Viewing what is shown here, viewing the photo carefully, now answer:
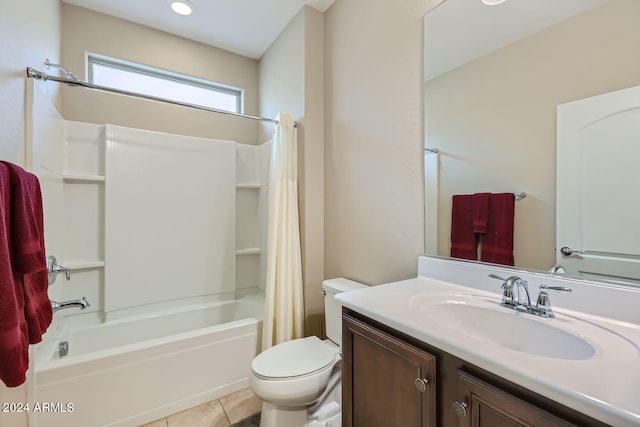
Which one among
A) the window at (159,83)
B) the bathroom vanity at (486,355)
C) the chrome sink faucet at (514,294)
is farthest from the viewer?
the window at (159,83)

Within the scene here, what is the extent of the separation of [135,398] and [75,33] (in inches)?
105

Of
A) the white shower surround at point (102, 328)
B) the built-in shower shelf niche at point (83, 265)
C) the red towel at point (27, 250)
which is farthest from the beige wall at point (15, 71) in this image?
the built-in shower shelf niche at point (83, 265)

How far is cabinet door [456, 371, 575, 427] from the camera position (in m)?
0.55

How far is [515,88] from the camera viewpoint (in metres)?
1.10

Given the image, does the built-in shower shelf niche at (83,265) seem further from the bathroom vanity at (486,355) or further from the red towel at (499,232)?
the red towel at (499,232)

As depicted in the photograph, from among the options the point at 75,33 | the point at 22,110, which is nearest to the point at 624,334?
the point at 22,110

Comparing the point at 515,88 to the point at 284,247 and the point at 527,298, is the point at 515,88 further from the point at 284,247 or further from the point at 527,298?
the point at 284,247

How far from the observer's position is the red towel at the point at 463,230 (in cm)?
125

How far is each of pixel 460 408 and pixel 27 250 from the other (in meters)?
1.47

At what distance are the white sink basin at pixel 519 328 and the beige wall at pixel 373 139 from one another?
1.42ft

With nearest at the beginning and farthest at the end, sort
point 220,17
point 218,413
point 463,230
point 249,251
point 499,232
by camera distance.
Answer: point 499,232, point 463,230, point 218,413, point 220,17, point 249,251

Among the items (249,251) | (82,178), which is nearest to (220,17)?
(82,178)

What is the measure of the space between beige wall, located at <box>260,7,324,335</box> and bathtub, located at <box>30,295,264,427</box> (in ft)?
1.59

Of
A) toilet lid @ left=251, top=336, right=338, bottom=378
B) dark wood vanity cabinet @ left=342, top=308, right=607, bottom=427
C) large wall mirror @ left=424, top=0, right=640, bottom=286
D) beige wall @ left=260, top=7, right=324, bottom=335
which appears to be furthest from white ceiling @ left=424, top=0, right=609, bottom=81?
toilet lid @ left=251, top=336, right=338, bottom=378
